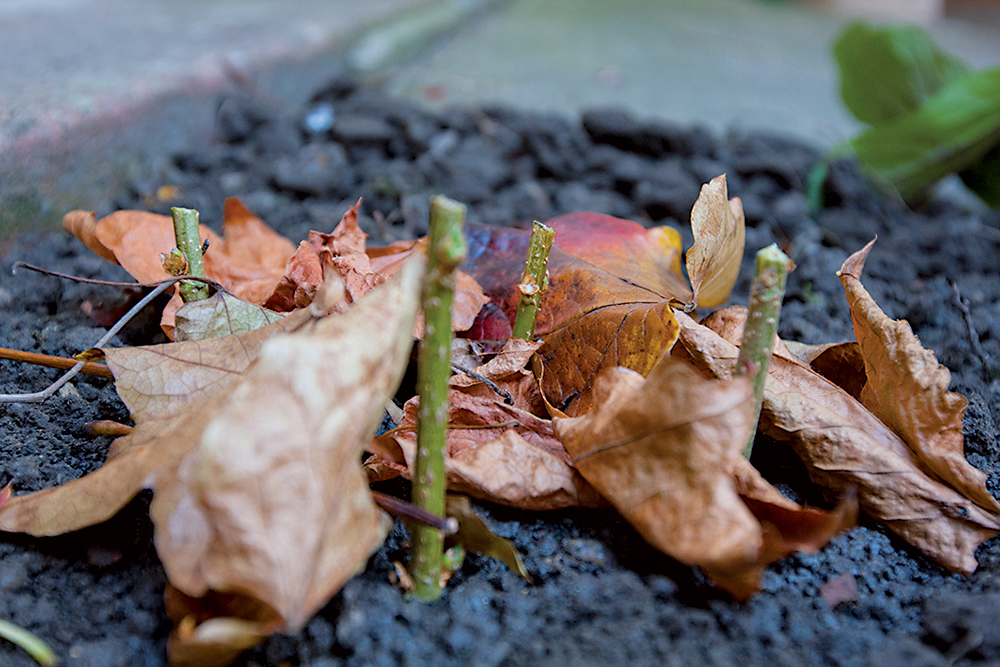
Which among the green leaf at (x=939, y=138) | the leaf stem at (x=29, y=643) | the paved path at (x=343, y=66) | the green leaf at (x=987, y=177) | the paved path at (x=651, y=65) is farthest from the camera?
the paved path at (x=651, y=65)

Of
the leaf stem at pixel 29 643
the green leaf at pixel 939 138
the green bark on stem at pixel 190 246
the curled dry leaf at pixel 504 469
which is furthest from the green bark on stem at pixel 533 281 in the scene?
the green leaf at pixel 939 138

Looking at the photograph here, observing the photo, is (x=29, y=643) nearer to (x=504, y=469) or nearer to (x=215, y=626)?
(x=215, y=626)

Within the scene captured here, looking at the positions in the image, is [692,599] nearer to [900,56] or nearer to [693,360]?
[693,360]

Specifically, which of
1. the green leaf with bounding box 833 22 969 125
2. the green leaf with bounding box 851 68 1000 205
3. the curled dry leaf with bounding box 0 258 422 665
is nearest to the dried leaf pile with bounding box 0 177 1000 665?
the curled dry leaf with bounding box 0 258 422 665

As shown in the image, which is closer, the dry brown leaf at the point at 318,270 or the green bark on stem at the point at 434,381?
the green bark on stem at the point at 434,381

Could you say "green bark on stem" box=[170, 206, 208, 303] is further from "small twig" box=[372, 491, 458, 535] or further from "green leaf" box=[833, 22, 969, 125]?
"green leaf" box=[833, 22, 969, 125]

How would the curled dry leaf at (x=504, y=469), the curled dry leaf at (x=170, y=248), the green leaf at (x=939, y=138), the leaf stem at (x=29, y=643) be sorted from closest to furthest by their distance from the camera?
the leaf stem at (x=29, y=643)
the curled dry leaf at (x=504, y=469)
the curled dry leaf at (x=170, y=248)
the green leaf at (x=939, y=138)

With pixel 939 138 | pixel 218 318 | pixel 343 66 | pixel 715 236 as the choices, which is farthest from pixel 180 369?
pixel 343 66

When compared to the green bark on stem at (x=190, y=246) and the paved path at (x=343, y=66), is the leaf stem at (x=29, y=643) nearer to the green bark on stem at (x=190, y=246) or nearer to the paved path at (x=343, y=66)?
the green bark on stem at (x=190, y=246)
